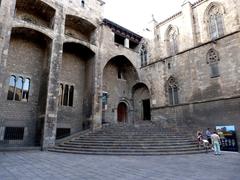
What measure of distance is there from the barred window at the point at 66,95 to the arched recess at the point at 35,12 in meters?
5.23

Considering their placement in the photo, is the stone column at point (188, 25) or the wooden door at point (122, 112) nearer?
the stone column at point (188, 25)

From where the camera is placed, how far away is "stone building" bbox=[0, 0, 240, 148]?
13.6 metres

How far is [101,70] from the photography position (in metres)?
17.6

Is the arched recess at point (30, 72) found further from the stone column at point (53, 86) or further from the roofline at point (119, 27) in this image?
the roofline at point (119, 27)

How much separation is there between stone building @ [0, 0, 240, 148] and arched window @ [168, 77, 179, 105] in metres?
0.09

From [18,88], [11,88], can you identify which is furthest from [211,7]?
[11,88]

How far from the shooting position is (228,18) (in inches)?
618

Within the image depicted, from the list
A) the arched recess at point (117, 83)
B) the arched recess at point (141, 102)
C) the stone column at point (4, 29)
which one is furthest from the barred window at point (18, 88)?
the arched recess at point (141, 102)

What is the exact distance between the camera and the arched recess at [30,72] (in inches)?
545

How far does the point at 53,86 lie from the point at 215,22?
1500 cm

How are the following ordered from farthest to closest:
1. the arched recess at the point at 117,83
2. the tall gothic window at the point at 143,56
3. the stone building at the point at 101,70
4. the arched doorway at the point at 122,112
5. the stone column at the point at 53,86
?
the tall gothic window at the point at 143,56 → the arched doorway at the point at 122,112 → the arched recess at the point at 117,83 → the stone building at the point at 101,70 → the stone column at the point at 53,86

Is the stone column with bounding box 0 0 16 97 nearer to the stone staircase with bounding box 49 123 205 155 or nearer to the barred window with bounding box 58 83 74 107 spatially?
the barred window with bounding box 58 83 74 107

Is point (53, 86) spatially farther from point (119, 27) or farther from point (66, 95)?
point (119, 27)

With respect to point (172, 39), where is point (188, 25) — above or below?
above
